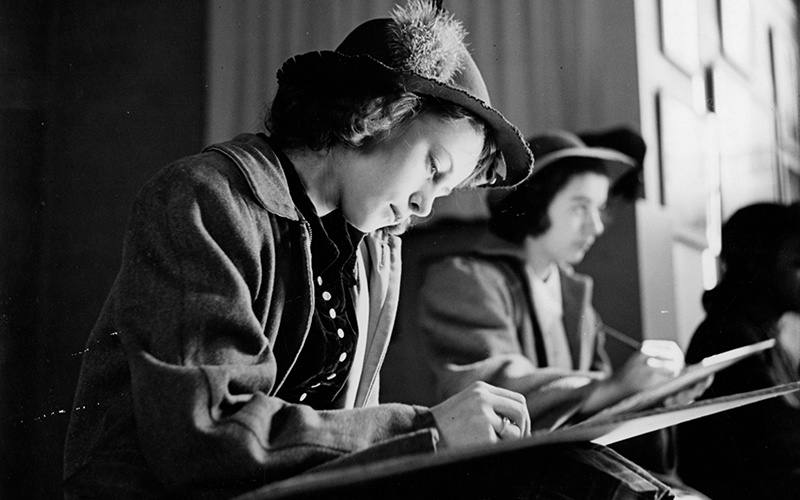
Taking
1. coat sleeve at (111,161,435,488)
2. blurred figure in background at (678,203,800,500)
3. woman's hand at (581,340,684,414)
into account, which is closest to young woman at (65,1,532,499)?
coat sleeve at (111,161,435,488)

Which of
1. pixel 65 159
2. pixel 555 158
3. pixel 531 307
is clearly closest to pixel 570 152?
pixel 555 158

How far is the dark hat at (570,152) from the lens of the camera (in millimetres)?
1189

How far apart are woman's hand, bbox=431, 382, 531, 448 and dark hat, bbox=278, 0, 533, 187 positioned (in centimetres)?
28

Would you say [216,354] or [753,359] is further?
[753,359]

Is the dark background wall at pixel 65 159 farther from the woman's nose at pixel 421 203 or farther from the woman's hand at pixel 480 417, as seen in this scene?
the woman's hand at pixel 480 417

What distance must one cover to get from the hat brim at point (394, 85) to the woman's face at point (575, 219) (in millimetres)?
68

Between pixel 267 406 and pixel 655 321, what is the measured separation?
564 millimetres

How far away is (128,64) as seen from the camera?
48.3 inches

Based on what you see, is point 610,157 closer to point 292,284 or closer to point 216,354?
point 292,284

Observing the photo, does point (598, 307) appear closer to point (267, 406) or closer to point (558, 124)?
point (558, 124)

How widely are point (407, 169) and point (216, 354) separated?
1.10ft

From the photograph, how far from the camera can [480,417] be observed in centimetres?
102

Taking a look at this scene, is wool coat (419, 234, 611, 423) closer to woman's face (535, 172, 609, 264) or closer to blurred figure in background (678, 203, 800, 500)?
woman's face (535, 172, 609, 264)

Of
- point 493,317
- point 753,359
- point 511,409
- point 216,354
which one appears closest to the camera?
point 216,354
